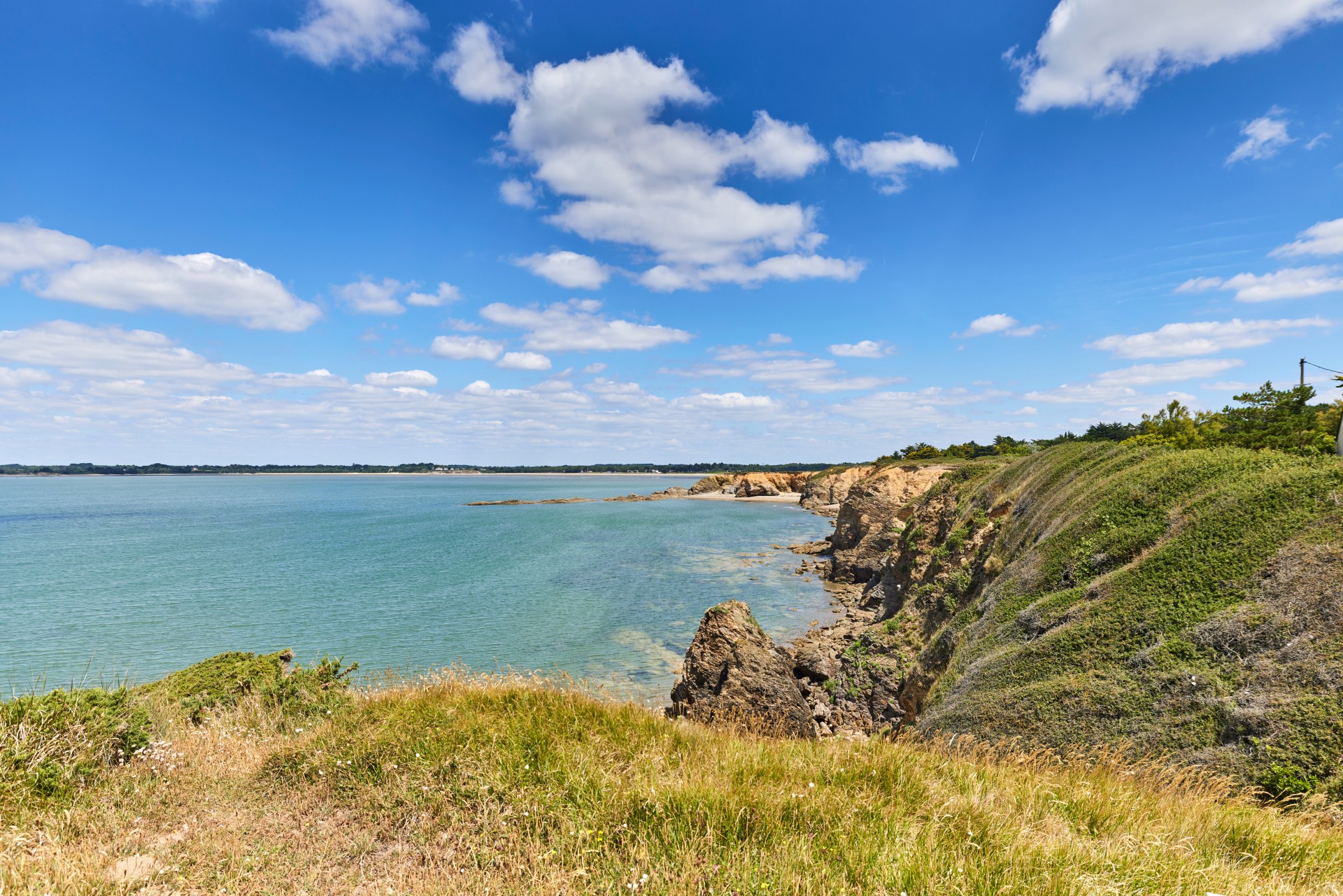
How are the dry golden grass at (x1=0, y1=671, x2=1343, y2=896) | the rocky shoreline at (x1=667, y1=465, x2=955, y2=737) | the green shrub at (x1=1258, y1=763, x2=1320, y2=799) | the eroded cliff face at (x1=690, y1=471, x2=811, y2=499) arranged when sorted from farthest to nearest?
the eroded cliff face at (x1=690, y1=471, x2=811, y2=499), the rocky shoreline at (x1=667, y1=465, x2=955, y2=737), the green shrub at (x1=1258, y1=763, x2=1320, y2=799), the dry golden grass at (x1=0, y1=671, x2=1343, y2=896)

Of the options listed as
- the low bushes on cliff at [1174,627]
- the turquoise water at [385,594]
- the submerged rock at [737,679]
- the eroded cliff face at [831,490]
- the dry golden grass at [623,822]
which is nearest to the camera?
the dry golden grass at [623,822]

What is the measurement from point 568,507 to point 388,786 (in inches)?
4285

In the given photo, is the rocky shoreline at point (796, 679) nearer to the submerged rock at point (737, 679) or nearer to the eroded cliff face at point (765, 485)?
the submerged rock at point (737, 679)

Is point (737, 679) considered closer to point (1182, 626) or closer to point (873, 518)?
point (1182, 626)

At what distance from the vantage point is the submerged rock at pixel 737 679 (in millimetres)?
13844

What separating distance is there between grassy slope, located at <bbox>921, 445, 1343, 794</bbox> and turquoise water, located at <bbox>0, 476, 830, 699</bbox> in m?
11.5

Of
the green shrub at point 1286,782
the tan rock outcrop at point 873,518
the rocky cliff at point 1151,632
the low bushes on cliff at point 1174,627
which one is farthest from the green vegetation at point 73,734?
the tan rock outcrop at point 873,518

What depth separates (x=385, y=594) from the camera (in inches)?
1341

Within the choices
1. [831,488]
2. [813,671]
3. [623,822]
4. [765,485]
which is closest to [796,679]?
[813,671]

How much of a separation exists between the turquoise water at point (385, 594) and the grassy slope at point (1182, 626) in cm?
1154

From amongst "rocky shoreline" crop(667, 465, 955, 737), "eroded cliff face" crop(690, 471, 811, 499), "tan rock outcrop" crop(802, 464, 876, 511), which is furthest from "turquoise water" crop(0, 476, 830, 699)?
"eroded cliff face" crop(690, 471, 811, 499)

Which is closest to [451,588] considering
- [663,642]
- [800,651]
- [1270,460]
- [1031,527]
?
[663,642]

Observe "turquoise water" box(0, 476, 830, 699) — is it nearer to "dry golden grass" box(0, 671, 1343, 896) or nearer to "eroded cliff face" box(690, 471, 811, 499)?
"dry golden grass" box(0, 671, 1343, 896)

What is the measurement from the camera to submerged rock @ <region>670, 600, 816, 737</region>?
45.4ft
